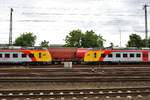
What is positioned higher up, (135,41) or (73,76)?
(135,41)

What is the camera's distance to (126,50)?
4822 cm

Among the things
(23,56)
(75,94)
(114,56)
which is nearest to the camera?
(75,94)

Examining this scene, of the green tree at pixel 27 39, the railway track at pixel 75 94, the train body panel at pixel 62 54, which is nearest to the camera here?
the railway track at pixel 75 94

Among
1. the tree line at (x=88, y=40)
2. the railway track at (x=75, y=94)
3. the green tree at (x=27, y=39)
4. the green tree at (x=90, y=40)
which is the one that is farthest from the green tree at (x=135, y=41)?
the railway track at (x=75, y=94)

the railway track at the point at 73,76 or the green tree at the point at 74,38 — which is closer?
the railway track at the point at 73,76

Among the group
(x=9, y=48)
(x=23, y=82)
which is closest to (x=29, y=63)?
(x=9, y=48)

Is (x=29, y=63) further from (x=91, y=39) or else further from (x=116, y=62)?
(x=91, y=39)

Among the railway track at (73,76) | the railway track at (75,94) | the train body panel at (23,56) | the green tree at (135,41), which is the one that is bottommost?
the railway track at (75,94)

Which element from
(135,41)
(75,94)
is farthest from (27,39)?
(75,94)

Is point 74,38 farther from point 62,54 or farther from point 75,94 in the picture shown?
point 75,94

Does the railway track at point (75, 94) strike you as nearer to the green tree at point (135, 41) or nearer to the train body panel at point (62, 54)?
the train body panel at point (62, 54)

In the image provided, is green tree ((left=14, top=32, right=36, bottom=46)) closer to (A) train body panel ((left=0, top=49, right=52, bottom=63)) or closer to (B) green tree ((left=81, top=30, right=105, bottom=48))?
(B) green tree ((left=81, top=30, right=105, bottom=48))

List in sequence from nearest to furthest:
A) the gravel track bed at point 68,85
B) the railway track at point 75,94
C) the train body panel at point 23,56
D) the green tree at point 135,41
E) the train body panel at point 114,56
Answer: the railway track at point 75,94
the gravel track bed at point 68,85
the train body panel at point 23,56
the train body panel at point 114,56
the green tree at point 135,41

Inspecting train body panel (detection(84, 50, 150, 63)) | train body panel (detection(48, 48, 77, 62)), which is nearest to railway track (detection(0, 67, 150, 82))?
train body panel (detection(84, 50, 150, 63))
